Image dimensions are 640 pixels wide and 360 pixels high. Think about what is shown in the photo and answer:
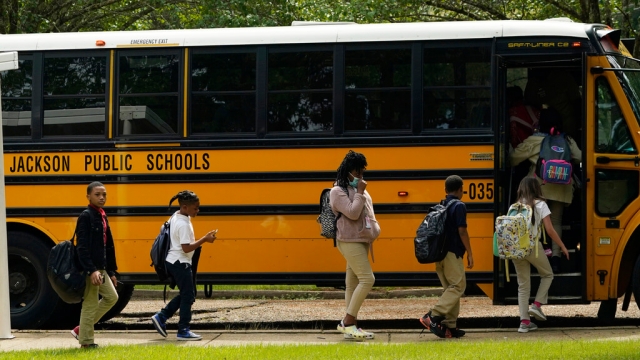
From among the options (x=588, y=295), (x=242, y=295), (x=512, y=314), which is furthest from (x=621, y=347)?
(x=242, y=295)

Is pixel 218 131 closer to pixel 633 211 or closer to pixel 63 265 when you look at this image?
pixel 63 265

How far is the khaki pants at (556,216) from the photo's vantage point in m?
10.7

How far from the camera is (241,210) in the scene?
10.9 metres

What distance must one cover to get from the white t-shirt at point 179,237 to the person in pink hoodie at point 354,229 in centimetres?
137

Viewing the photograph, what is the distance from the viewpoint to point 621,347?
8531 mm

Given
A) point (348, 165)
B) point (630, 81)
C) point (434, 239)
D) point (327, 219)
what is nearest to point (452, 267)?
point (434, 239)

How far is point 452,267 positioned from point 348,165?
1.36 meters

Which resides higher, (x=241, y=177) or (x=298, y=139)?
(x=298, y=139)

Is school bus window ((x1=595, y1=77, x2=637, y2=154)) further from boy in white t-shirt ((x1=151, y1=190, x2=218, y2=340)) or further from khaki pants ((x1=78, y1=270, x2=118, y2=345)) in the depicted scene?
khaki pants ((x1=78, y1=270, x2=118, y2=345))

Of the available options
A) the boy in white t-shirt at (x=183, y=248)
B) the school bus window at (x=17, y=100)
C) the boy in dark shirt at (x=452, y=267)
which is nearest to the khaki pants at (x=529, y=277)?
the boy in dark shirt at (x=452, y=267)

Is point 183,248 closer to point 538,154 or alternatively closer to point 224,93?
point 224,93

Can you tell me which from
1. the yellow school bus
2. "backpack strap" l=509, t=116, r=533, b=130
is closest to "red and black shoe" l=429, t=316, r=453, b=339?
the yellow school bus

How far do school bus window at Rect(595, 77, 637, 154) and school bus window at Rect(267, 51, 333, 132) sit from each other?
2678 mm

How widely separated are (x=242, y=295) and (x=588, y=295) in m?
6.13
